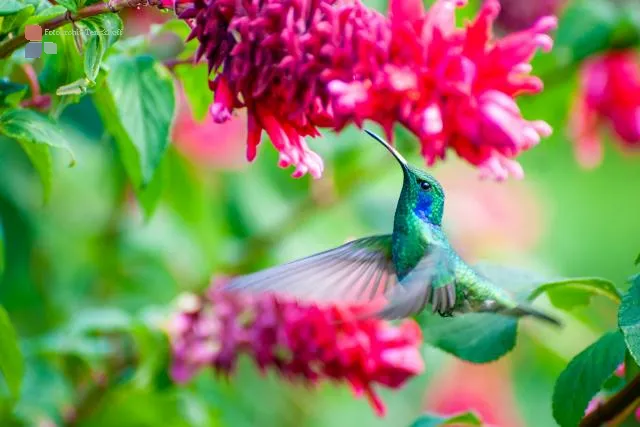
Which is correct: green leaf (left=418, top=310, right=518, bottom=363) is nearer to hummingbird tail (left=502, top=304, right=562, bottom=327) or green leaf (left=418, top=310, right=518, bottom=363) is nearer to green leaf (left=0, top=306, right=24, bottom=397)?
hummingbird tail (left=502, top=304, right=562, bottom=327)

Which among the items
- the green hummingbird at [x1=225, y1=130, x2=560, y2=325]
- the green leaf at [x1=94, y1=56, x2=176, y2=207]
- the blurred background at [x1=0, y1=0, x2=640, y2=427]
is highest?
the green leaf at [x1=94, y1=56, x2=176, y2=207]

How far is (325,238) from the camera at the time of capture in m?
2.72

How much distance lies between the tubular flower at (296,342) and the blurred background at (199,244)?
0.28ft

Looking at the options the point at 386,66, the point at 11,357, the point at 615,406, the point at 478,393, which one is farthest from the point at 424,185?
the point at 478,393

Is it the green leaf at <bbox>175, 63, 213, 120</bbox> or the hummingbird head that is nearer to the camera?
the hummingbird head

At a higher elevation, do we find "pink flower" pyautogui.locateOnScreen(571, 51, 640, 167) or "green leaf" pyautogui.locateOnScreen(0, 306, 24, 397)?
"green leaf" pyautogui.locateOnScreen(0, 306, 24, 397)

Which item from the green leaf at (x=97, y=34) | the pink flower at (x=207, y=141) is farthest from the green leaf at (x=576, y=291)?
the pink flower at (x=207, y=141)

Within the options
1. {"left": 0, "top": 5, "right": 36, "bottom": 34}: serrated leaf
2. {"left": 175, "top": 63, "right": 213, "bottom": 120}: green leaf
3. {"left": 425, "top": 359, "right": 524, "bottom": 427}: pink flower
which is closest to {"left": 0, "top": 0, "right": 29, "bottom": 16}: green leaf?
{"left": 0, "top": 5, "right": 36, "bottom": 34}: serrated leaf

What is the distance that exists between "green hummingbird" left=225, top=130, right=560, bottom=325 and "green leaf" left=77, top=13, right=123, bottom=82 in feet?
0.97

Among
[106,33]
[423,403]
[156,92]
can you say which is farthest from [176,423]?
[423,403]

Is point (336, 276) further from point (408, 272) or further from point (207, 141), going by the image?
point (207, 141)

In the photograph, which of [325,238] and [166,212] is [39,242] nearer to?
[166,212]

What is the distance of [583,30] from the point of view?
7.95 ft

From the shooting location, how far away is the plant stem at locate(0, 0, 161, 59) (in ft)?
3.88
